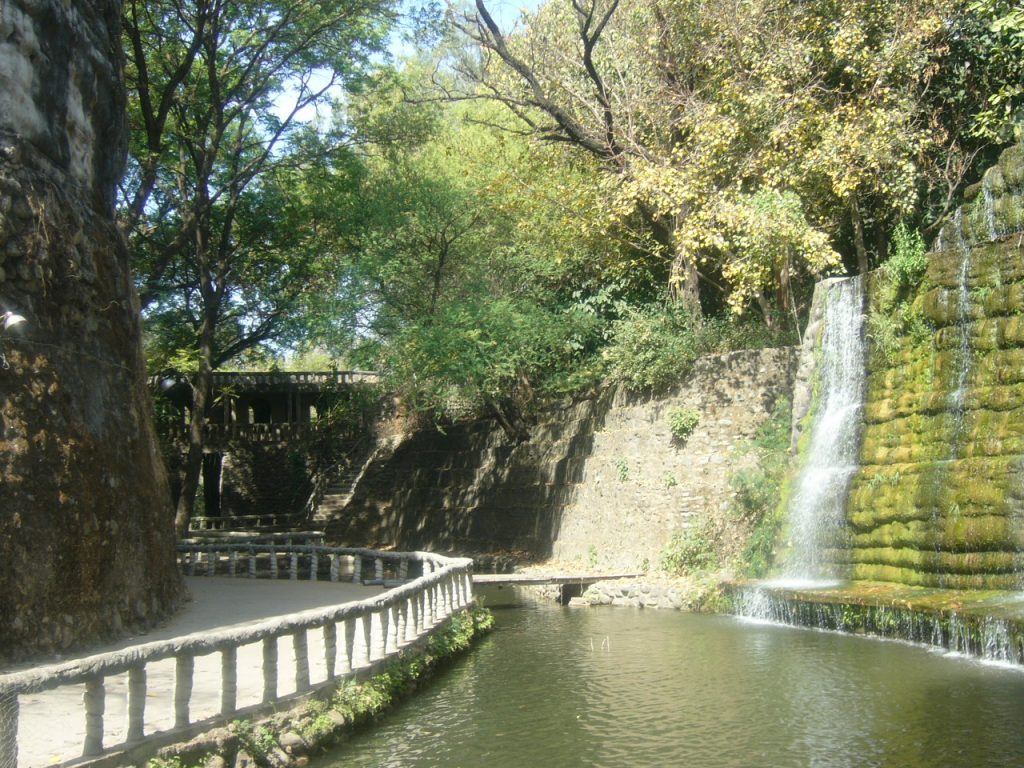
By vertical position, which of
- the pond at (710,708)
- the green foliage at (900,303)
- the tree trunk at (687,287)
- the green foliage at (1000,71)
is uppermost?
the green foliage at (1000,71)

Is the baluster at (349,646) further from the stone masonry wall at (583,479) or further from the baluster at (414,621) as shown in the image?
the stone masonry wall at (583,479)

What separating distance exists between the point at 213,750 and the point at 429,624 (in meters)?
6.31

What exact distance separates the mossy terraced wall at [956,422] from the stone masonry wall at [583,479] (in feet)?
→ 15.1

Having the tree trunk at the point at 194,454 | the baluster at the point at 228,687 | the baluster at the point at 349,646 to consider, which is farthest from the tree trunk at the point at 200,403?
the baluster at the point at 228,687

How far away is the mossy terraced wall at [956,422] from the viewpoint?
564 inches

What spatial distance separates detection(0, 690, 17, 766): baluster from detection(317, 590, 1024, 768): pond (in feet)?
10.3

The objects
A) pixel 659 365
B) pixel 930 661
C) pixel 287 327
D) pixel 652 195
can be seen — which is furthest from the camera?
pixel 287 327

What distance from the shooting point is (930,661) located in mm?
12680

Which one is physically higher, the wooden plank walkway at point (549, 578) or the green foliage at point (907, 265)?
the green foliage at point (907, 265)

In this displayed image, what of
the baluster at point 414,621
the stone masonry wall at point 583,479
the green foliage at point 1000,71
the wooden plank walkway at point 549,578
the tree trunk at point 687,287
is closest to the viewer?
the baluster at point 414,621

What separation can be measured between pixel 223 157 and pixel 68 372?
16765mm

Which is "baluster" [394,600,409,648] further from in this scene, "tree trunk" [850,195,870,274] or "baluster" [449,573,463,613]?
"tree trunk" [850,195,870,274]

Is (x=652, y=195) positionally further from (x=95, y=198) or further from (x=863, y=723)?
(x=863, y=723)

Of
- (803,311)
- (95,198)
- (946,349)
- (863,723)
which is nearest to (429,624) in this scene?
(863,723)
